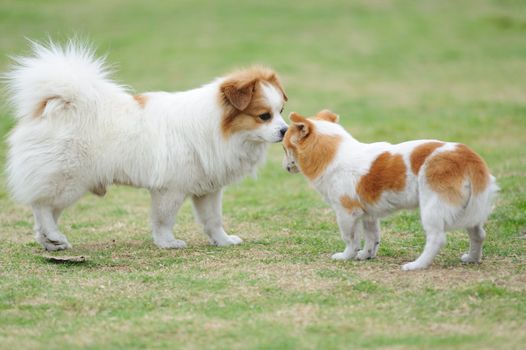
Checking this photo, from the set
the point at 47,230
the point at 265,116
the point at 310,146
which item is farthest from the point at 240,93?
the point at 47,230

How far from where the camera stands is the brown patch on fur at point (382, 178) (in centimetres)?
678

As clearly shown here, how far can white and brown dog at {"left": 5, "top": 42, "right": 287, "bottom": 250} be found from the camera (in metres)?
7.87

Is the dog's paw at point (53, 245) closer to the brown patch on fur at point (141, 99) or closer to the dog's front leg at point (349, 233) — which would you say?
the brown patch on fur at point (141, 99)

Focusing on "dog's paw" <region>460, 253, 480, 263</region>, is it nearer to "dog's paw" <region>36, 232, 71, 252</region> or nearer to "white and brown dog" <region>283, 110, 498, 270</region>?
"white and brown dog" <region>283, 110, 498, 270</region>

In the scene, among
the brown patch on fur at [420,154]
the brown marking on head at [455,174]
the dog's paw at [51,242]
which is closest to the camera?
the brown marking on head at [455,174]

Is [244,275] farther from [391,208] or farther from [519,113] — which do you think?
[519,113]

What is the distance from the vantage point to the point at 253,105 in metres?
7.94

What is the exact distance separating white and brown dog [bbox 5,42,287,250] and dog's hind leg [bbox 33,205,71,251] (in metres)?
0.01

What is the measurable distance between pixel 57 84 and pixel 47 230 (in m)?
1.47

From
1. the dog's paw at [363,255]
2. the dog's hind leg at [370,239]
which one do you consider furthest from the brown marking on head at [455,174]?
the dog's paw at [363,255]

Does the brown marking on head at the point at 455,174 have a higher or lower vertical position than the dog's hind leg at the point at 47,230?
higher

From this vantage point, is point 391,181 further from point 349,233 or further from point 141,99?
point 141,99

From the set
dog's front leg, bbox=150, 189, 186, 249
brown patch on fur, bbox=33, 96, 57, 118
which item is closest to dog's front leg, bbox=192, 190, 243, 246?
dog's front leg, bbox=150, 189, 186, 249

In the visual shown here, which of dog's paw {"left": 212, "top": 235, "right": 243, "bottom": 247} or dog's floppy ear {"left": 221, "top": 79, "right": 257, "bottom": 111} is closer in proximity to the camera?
dog's floppy ear {"left": 221, "top": 79, "right": 257, "bottom": 111}
